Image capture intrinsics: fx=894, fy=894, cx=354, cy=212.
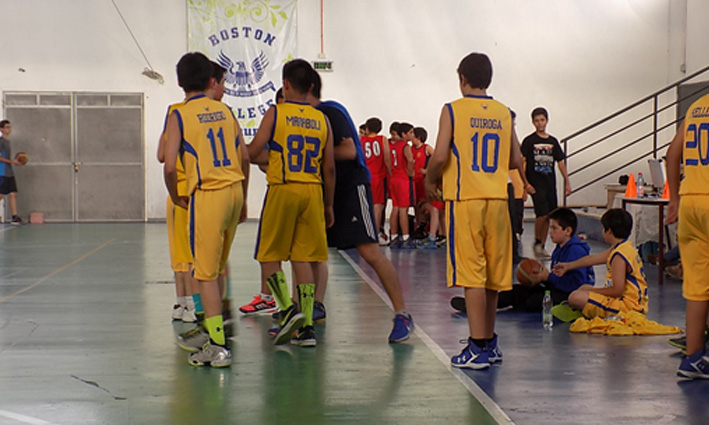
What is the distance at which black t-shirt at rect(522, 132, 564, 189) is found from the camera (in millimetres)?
11023

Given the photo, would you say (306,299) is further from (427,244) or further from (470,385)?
(427,244)

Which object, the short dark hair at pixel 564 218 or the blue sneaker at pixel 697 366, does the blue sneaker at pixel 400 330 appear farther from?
the blue sneaker at pixel 697 366

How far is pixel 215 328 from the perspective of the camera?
16.8 ft

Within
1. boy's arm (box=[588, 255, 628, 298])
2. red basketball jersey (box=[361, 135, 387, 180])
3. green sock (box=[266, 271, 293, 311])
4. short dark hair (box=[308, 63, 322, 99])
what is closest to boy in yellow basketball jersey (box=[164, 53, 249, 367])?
green sock (box=[266, 271, 293, 311])

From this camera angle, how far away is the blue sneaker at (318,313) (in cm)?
653

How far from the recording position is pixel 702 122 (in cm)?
464

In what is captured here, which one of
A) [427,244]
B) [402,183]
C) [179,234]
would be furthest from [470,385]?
[402,183]

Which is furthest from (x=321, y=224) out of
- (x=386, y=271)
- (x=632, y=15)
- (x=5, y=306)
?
(x=632, y=15)

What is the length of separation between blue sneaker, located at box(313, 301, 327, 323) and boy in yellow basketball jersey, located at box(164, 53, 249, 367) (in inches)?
56.5

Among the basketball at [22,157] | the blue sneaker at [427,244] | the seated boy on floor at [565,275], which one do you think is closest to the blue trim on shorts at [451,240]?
the seated boy on floor at [565,275]

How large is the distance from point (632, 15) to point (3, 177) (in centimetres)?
1259

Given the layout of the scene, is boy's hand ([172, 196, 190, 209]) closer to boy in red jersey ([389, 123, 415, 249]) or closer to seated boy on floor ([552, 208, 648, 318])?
seated boy on floor ([552, 208, 648, 318])

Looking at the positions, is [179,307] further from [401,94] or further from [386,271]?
[401,94]

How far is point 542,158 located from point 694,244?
21.1 ft
